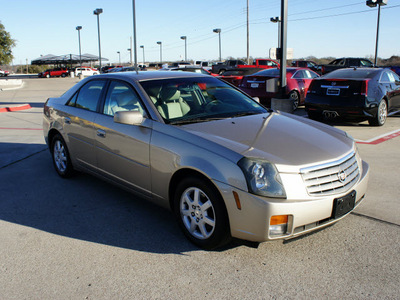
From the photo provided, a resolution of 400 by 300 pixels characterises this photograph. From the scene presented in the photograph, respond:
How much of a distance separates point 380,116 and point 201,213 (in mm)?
7755

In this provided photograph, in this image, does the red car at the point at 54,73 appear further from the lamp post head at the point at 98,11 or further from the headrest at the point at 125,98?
the headrest at the point at 125,98

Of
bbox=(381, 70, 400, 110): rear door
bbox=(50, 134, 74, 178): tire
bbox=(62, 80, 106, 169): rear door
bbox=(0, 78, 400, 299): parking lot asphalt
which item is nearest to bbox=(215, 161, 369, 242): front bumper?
bbox=(0, 78, 400, 299): parking lot asphalt

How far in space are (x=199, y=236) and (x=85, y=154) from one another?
2226mm

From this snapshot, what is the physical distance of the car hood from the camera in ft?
10.8

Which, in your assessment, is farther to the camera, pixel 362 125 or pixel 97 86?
pixel 362 125

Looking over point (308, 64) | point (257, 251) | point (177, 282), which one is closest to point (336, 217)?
point (257, 251)

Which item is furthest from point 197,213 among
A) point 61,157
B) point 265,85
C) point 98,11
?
point 98,11

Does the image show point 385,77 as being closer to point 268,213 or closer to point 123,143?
point 123,143

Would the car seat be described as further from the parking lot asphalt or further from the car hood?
the parking lot asphalt

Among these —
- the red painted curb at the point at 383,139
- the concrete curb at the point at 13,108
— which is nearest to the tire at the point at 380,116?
the red painted curb at the point at 383,139

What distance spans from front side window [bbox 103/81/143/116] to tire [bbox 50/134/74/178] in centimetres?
125

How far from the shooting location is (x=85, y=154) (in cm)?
506

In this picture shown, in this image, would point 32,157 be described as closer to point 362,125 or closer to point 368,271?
point 368,271

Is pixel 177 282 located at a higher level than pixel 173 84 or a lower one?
lower
